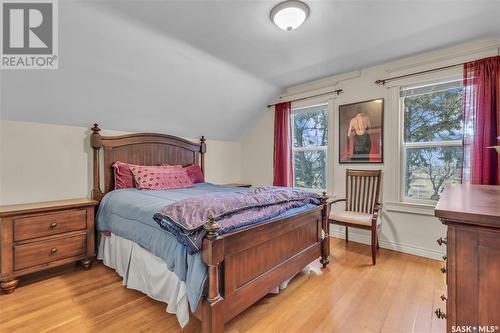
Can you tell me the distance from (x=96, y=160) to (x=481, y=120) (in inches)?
166

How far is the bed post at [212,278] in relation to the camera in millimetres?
1328

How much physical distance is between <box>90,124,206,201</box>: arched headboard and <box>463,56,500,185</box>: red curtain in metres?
3.48

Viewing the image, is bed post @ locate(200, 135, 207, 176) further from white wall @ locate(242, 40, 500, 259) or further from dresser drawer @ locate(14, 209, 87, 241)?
dresser drawer @ locate(14, 209, 87, 241)

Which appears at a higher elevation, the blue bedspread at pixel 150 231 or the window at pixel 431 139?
the window at pixel 431 139

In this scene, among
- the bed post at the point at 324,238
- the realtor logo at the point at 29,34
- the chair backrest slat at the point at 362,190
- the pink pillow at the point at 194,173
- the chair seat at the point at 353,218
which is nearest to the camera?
the realtor logo at the point at 29,34

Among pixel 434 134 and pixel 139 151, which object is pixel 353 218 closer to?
pixel 434 134

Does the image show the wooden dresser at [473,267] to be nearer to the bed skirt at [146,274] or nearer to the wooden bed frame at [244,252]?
the wooden bed frame at [244,252]

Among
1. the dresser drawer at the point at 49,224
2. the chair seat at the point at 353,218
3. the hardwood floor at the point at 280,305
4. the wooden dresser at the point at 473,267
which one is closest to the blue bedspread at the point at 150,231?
the dresser drawer at the point at 49,224

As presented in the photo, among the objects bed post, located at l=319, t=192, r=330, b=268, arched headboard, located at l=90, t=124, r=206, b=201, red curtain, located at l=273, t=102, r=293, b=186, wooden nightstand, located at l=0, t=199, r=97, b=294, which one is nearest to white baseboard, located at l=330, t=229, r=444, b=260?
bed post, located at l=319, t=192, r=330, b=268

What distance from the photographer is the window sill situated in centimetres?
272

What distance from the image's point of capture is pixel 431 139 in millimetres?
2795

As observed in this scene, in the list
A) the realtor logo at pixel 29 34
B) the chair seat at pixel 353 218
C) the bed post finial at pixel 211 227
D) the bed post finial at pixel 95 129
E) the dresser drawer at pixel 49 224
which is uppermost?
the realtor logo at pixel 29 34

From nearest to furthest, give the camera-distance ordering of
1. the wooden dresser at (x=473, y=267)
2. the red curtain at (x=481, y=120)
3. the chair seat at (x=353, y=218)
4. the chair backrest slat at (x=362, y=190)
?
the wooden dresser at (x=473, y=267) < the red curtain at (x=481, y=120) < the chair seat at (x=353, y=218) < the chair backrest slat at (x=362, y=190)

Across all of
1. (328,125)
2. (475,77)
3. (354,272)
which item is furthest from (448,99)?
(354,272)
